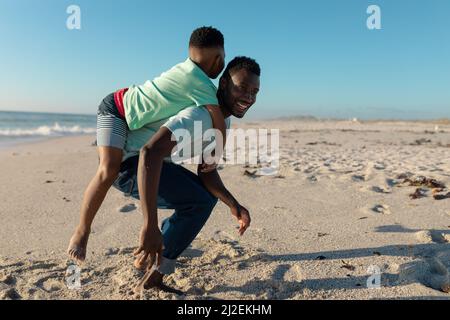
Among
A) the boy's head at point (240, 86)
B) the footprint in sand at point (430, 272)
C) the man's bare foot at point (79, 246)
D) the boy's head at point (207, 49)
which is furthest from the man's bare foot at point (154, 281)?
the footprint in sand at point (430, 272)

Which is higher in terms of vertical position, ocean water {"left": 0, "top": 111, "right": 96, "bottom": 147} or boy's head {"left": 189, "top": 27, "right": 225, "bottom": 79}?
boy's head {"left": 189, "top": 27, "right": 225, "bottom": 79}

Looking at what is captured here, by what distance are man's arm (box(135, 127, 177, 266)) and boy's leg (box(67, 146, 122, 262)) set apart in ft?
1.40

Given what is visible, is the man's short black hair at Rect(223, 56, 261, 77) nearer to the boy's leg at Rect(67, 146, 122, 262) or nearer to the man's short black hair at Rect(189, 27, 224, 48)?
the man's short black hair at Rect(189, 27, 224, 48)

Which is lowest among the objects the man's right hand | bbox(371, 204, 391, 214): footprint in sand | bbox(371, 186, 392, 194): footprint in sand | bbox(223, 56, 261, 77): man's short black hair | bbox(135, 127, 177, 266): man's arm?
bbox(371, 204, 391, 214): footprint in sand

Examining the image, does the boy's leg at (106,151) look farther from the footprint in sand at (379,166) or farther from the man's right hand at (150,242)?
the footprint in sand at (379,166)

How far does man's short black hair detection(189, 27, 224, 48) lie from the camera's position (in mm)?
2096

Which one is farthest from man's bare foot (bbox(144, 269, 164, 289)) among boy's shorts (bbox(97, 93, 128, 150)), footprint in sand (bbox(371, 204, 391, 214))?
footprint in sand (bbox(371, 204, 391, 214))

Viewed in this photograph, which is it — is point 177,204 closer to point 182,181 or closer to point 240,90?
point 182,181

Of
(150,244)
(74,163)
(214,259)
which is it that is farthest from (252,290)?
(74,163)

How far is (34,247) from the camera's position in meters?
2.90

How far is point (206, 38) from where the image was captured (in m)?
2.10

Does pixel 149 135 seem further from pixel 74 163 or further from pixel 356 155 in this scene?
pixel 356 155

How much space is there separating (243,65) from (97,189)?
105 cm

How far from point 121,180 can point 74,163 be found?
4437 mm
